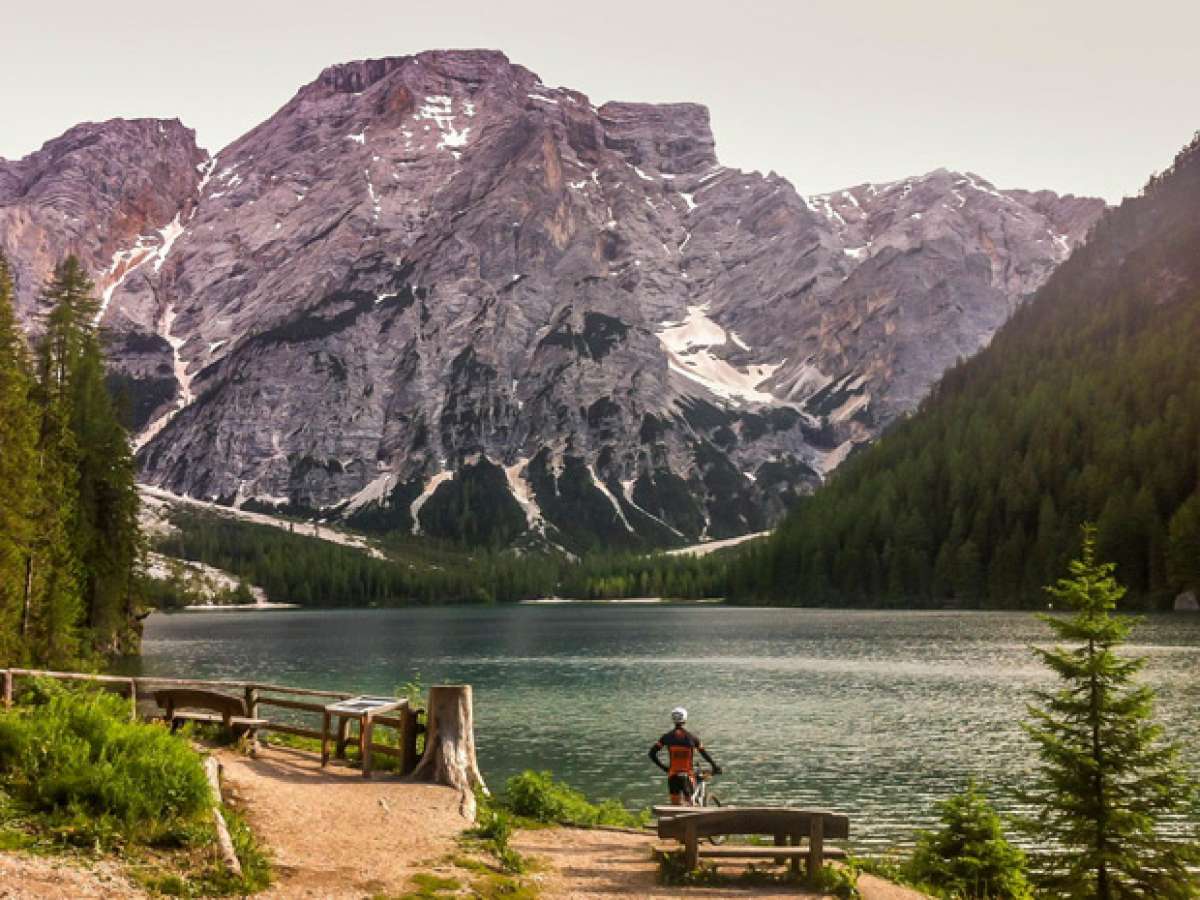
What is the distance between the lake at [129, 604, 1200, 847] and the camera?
137 feet

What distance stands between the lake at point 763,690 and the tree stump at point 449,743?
14.1 m

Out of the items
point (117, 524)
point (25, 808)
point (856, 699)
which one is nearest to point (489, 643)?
point (117, 524)

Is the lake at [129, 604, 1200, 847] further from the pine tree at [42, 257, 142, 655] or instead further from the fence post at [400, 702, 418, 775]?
the fence post at [400, 702, 418, 775]

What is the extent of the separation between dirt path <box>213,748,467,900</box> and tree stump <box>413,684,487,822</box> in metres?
0.57

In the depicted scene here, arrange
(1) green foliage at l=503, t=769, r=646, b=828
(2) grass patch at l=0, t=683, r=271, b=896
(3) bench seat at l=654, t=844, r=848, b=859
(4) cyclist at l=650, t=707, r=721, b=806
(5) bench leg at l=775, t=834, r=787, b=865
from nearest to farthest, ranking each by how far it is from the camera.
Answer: (2) grass patch at l=0, t=683, r=271, b=896, (3) bench seat at l=654, t=844, r=848, b=859, (5) bench leg at l=775, t=834, r=787, b=865, (4) cyclist at l=650, t=707, r=721, b=806, (1) green foliage at l=503, t=769, r=646, b=828

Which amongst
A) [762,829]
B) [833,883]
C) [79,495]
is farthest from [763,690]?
[762,829]

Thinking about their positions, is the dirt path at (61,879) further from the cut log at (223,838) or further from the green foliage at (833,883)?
the green foliage at (833,883)

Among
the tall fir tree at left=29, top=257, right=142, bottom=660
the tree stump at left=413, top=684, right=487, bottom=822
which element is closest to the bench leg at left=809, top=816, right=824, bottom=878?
the tree stump at left=413, top=684, right=487, bottom=822

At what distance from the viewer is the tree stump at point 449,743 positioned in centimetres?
2417

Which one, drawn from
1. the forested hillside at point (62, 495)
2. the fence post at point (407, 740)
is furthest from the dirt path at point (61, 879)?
the forested hillside at point (62, 495)

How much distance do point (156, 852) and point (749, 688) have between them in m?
61.3

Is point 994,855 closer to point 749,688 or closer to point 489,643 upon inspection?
point 749,688

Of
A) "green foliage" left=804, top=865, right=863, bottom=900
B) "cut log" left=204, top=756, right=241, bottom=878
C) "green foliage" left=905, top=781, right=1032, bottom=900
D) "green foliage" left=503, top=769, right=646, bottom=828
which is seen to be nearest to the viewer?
"cut log" left=204, top=756, right=241, bottom=878

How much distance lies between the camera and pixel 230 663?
10031cm
